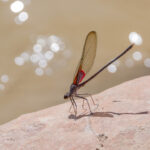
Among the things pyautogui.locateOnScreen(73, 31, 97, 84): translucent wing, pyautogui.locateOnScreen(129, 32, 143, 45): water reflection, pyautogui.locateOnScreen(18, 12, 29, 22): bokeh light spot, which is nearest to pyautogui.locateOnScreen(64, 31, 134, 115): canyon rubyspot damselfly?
pyautogui.locateOnScreen(73, 31, 97, 84): translucent wing

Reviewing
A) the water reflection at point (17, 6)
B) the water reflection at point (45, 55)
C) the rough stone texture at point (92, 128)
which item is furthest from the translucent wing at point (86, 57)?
the water reflection at point (17, 6)

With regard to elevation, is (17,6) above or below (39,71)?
above

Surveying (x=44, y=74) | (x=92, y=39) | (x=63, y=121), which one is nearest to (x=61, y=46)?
(x=44, y=74)

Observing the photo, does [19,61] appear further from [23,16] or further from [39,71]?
[23,16]

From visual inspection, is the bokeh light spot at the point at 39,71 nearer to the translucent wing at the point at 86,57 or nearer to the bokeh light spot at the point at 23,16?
the bokeh light spot at the point at 23,16

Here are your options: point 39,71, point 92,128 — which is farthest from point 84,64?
point 39,71
